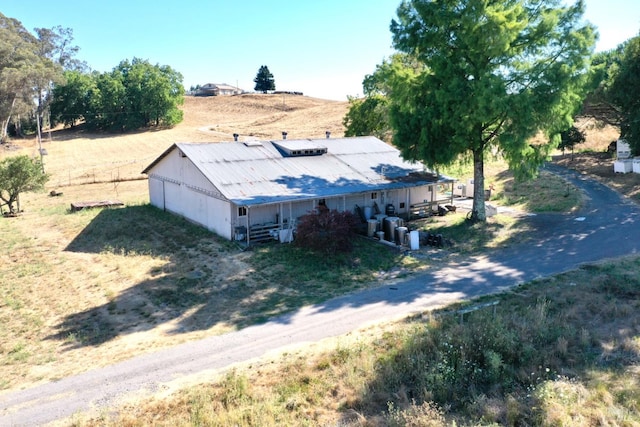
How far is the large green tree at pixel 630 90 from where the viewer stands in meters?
34.0

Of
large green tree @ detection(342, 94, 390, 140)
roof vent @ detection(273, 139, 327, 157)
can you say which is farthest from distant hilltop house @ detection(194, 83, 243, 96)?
roof vent @ detection(273, 139, 327, 157)

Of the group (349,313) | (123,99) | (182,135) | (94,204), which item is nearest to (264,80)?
(123,99)

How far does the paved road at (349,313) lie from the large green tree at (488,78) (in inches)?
190

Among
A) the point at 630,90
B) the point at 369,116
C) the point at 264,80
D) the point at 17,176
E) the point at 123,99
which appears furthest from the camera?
the point at 264,80

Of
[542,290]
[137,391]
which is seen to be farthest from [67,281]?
[542,290]

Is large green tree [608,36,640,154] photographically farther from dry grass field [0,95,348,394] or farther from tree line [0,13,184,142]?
tree line [0,13,184,142]

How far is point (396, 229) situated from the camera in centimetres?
2430

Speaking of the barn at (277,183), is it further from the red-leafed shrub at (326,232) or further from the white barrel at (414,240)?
the white barrel at (414,240)

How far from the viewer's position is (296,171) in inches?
1109

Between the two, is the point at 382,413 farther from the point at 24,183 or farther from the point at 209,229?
the point at 24,183

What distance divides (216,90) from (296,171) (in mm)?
122610

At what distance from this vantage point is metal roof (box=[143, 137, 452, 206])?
975 inches

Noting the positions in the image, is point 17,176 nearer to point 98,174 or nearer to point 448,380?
point 98,174

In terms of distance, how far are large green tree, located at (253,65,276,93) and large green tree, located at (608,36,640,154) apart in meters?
99.4
